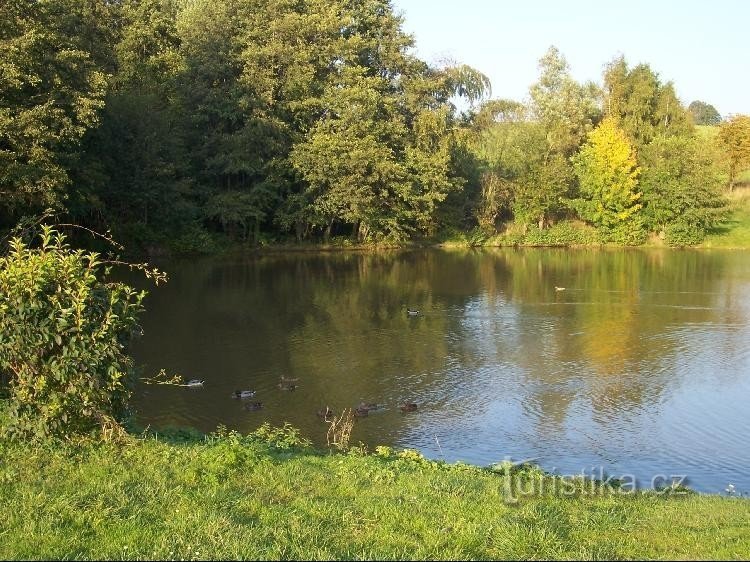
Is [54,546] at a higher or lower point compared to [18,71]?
lower

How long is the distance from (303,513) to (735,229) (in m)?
57.1

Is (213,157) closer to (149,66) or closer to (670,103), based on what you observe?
(149,66)

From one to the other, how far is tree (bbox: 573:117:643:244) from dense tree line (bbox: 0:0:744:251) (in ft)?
0.44

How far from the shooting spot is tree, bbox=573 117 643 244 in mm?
55594

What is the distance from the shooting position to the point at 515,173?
189ft

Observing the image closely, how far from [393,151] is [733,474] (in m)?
39.6

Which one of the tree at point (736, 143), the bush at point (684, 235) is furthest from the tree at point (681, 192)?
the tree at point (736, 143)

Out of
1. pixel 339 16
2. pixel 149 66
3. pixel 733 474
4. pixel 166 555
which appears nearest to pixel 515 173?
pixel 339 16

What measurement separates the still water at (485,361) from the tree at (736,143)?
2558cm

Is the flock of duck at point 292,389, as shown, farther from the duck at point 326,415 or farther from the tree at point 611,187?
the tree at point 611,187

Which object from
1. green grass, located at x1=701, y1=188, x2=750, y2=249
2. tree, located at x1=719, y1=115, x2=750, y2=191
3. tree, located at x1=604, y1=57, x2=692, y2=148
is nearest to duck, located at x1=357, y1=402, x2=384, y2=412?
green grass, located at x1=701, y1=188, x2=750, y2=249

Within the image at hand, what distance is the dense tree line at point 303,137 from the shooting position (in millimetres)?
33531

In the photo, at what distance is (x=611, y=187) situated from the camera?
5550cm

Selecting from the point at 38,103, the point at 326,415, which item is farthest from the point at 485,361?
the point at 38,103
